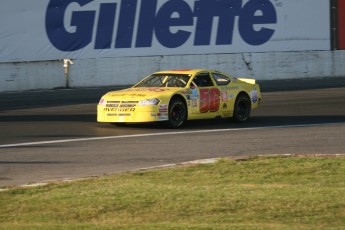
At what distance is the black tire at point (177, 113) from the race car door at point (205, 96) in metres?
0.28

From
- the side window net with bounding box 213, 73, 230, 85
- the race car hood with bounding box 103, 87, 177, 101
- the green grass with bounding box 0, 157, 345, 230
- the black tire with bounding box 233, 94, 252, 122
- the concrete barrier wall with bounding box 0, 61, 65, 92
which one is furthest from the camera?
the concrete barrier wall with bounding box 0, 61, 65, 92

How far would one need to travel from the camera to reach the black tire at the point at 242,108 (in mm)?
21031

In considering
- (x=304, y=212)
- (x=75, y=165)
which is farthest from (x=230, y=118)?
(x=304, y=212)

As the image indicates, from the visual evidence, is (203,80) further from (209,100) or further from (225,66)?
(225,66)

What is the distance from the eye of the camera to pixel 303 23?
3634 centimetres

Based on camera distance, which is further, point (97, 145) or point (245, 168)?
point (97, 145)

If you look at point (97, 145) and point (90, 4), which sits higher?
point (90, 4)

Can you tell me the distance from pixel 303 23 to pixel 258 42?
8.45 feet

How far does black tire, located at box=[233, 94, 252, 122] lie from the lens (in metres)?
21.0

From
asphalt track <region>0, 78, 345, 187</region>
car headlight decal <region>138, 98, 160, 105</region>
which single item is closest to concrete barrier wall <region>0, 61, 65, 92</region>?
asphalt track <region>0, 78, 345, 187</region>

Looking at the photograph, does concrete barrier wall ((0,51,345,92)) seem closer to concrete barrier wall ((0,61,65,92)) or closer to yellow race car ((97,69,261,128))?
concrete barrier wall ((0,61,65,92))

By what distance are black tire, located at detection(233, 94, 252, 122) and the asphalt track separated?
191mm

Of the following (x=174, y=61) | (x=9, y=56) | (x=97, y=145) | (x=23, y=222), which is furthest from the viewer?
(x=174, y=61)

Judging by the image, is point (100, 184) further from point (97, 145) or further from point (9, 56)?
point (9, 56)
